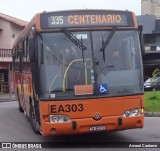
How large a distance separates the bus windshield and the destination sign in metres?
0.23

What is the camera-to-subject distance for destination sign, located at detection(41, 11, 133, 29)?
417 inches

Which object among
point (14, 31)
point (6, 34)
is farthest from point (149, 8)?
point (6, 34)

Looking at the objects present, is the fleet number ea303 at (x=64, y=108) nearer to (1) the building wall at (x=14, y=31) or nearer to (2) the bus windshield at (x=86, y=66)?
(2) the bus windshield at (x=86, y=66)

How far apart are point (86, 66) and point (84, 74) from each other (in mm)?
185

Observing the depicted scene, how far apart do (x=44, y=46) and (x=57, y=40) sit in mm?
324

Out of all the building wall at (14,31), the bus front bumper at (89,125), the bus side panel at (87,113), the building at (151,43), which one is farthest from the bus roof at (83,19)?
the building at (151,43)

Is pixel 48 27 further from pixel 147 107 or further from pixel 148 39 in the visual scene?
pixel 148 39

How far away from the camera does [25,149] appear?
35.0 ft

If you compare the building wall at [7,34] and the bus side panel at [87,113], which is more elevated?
the building wall at [7,34]

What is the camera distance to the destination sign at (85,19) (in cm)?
1059

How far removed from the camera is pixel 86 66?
1030 cm

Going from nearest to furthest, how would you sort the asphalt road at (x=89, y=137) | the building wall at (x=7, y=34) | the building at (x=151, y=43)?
the asphalt road at (x=89, y=137) → the building wall at (x=7, y=34) → the building at (x=151, y=43)

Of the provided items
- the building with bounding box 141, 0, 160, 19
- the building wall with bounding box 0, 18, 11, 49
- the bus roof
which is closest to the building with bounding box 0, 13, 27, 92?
the building wall with bounding box 0, 18, 11, 49

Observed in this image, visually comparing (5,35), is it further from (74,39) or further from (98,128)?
(98,128)
